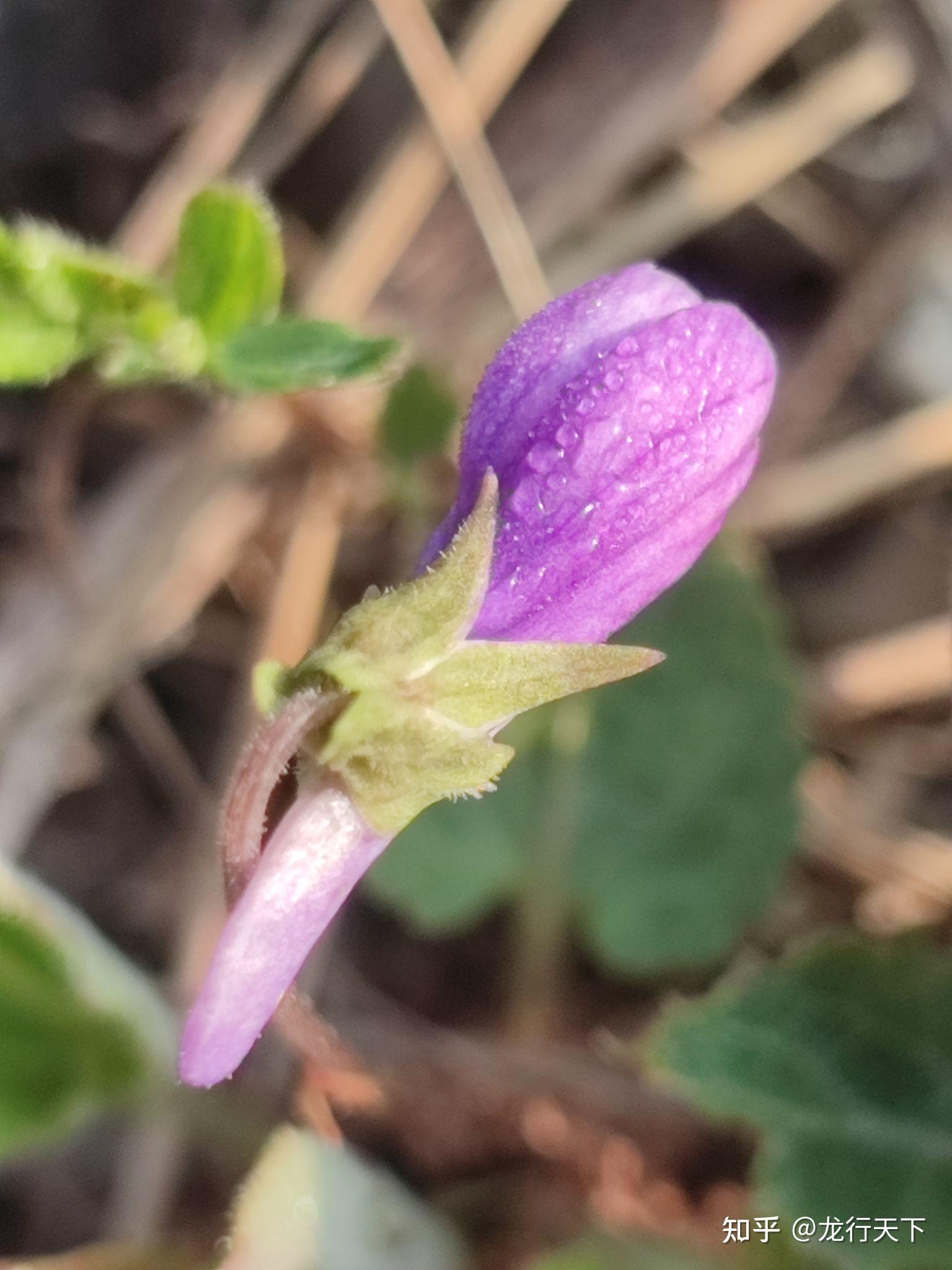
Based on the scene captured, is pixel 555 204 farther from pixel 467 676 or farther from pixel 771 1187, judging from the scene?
pixel 771 1187

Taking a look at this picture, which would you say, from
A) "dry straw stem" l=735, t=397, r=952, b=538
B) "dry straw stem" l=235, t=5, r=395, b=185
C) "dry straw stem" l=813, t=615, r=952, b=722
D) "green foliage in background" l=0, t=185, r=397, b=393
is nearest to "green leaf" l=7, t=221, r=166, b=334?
"green foliage in background" l=0, t=185, r=397, b=393

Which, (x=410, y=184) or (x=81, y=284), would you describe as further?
(x=410, y=184)

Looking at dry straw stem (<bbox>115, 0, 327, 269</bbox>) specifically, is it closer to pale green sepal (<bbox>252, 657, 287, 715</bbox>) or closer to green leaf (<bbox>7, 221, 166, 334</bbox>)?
green leaf (<bbox>7, 221, 166, 334</bbox>)

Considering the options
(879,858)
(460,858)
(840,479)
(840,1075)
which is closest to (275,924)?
(840,1075)

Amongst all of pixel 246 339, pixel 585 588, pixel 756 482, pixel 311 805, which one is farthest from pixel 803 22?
pixel 311 805

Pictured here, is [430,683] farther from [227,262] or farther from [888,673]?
[888,673]

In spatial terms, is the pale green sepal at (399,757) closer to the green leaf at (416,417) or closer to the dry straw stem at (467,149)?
the green leaf at (416,417)
